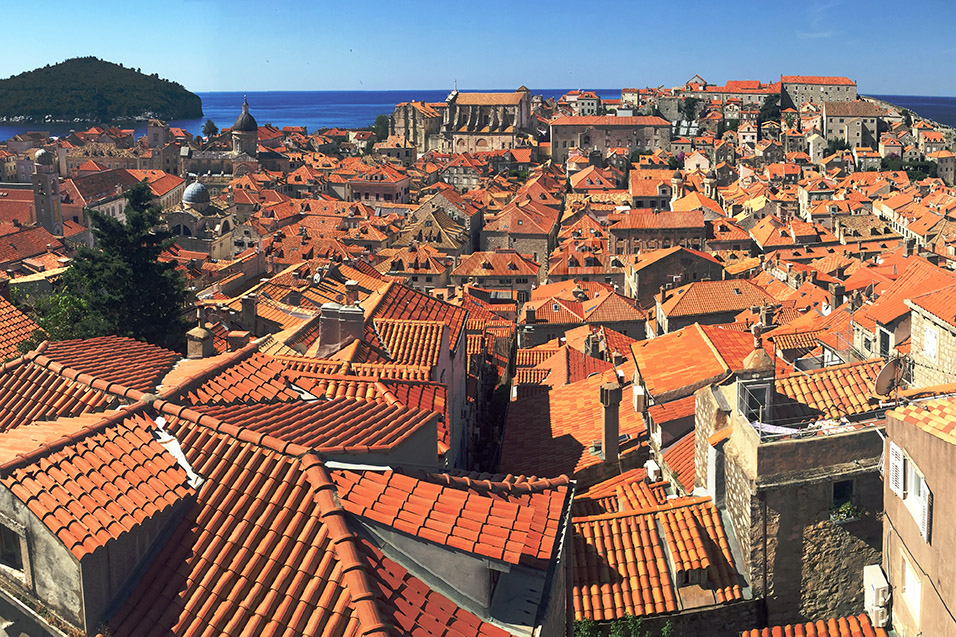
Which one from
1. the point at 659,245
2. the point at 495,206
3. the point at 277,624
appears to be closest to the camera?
the point at 277,624

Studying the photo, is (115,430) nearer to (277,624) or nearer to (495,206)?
(277,624)

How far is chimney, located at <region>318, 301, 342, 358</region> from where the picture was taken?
14328 mm

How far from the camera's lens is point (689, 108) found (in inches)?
5704

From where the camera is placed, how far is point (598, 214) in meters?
73.8

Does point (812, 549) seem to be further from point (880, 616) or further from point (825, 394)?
point (825, 394)

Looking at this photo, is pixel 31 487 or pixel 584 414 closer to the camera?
pixel 31 487

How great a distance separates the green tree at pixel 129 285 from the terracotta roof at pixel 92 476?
11.0 meters

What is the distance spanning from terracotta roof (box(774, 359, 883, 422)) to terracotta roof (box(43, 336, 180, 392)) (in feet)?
20.9

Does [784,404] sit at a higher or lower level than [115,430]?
lower

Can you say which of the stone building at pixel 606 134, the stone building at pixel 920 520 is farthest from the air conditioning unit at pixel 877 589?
the stone building at pixel 606 134

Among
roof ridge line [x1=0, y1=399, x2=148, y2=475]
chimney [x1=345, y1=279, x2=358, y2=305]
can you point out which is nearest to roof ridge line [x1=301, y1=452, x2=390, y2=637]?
roof ridge line [x1=0, y1=399, x2=148, y2=475]

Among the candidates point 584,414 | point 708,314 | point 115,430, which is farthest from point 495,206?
point 115,430

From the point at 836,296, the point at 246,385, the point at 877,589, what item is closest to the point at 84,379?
the point at 246,385

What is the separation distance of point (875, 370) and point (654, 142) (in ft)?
384
